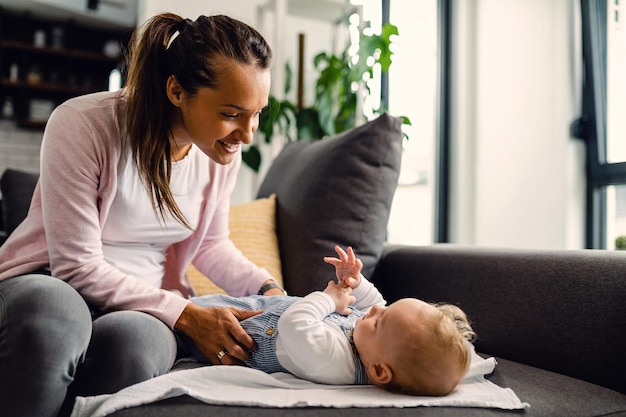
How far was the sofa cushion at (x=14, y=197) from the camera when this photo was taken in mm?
1592

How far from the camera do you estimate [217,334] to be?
1138 millimetres

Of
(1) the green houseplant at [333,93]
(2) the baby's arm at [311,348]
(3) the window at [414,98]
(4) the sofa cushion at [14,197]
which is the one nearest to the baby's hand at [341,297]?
(2) the baby's arm at [311,348]

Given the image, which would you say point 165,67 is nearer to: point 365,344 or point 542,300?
point 365,344

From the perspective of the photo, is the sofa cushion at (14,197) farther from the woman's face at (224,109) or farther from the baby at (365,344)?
the baby at (365,344)

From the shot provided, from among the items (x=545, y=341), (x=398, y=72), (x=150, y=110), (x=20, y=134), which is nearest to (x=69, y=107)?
(x=150, y=110)

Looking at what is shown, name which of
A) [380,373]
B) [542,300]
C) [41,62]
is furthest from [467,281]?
[41,62]

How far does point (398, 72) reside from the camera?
12.8 feet

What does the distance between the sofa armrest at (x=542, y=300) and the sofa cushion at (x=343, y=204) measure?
183 mm

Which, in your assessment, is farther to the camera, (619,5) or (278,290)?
(619,5)

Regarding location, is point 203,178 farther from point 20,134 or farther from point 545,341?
point 20,134

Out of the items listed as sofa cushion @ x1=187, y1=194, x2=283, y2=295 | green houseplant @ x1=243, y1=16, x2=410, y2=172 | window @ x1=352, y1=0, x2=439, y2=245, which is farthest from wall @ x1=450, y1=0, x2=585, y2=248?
sofa cushion @ x1=187, y1=194, x2=283, y2=295

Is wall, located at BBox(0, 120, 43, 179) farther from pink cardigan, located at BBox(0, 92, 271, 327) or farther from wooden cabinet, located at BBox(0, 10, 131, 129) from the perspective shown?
pink cardigan, located at BBox(0, 92, 271, 327)

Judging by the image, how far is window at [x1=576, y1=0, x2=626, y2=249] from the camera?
285cm

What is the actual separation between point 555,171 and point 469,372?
219 centimetres
